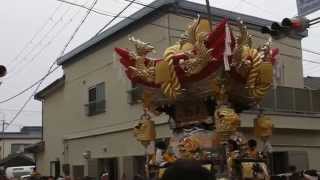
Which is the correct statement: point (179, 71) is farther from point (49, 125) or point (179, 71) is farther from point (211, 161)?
point (49, 125)

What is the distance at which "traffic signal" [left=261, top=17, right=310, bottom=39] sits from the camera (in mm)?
13031

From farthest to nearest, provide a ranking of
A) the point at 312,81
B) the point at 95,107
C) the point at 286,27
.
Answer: the point at 312,81
the point at 95,107
the point at 286,27

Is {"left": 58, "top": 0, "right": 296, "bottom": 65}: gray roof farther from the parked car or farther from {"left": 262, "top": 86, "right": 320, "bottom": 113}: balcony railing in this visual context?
the parked car

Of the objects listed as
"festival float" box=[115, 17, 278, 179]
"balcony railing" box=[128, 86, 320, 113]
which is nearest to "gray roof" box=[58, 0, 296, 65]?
"balcony railing" box=[128, 86, 320, 113]

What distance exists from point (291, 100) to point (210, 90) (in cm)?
1296

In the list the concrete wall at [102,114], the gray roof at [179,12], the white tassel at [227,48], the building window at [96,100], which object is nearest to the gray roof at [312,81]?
the concrete wall at [102,114]

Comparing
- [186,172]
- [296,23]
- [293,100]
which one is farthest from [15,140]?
[186,172]

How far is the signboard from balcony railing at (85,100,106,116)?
11.5 meters

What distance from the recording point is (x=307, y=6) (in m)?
12.8

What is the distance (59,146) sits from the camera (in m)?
29.0

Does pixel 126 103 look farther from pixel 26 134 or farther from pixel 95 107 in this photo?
pixel 26 134

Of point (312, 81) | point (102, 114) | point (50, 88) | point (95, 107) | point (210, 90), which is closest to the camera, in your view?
point (210, 90)

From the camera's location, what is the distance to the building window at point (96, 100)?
2352 cm

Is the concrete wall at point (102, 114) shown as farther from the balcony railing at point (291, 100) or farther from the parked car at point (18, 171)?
the parked car at point (18, 171)
